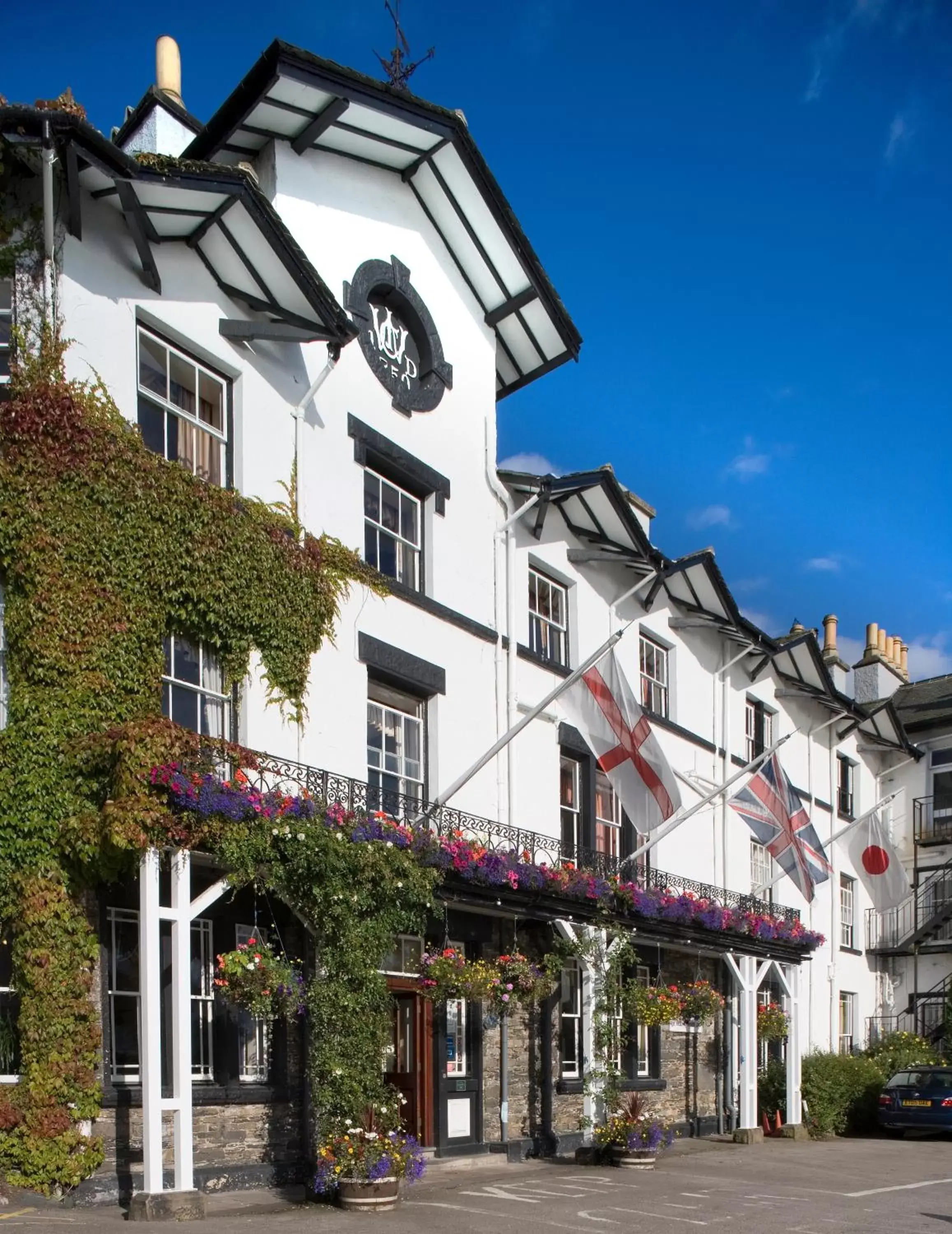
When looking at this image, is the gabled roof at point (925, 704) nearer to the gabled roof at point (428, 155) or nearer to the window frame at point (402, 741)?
the gabled roof at point (428, 155)

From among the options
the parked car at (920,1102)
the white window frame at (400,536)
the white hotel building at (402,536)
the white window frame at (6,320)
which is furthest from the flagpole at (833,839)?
the white window frame at (6,320)

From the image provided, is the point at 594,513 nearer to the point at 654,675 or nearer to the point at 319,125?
the point at 654,675

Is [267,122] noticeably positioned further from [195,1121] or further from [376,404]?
[195,1121]

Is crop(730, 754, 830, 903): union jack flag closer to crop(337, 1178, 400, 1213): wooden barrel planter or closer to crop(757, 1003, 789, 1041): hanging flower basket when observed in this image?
crop(757, 1003, 789, 1041): hanging flower basket

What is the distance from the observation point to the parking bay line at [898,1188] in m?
17.8

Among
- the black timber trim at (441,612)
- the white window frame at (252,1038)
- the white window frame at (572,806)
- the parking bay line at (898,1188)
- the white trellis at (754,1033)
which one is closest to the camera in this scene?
the white window frame at (252,1038)

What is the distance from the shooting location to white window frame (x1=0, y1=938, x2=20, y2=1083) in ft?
46.8

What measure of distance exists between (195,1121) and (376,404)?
32.1 ft

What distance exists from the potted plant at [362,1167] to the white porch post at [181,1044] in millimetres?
1470

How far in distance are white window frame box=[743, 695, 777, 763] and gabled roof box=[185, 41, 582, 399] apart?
1008 centimetres

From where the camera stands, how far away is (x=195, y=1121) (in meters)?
15.5

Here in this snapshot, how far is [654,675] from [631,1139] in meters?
9.98

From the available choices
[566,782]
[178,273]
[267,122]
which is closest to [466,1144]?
[566,782]

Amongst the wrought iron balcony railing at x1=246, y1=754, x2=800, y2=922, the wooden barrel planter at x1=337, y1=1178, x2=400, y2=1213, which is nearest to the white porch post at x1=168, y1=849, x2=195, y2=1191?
the wooden barrel planter at x1=337, y1=1178, x2=400, y2=1213
